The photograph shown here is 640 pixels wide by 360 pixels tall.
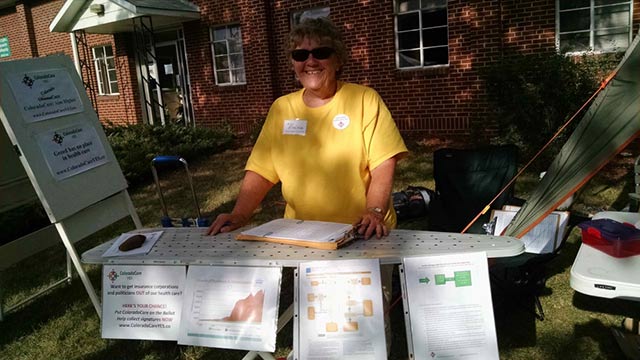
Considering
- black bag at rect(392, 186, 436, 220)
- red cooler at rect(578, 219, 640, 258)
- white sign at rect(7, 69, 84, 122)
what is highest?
white sign at rect(7, 69, 84, 122)

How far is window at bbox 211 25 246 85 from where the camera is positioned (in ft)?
36.1

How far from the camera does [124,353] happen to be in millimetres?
3117

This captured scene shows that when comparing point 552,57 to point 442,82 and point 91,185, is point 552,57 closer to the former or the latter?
point 442,82

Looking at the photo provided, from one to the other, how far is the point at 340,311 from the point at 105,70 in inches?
550

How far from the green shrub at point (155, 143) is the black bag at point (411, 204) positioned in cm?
467

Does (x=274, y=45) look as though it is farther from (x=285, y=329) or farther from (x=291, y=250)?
(x=291, y=250)

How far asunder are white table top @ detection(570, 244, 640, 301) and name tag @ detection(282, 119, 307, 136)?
51.1 inches

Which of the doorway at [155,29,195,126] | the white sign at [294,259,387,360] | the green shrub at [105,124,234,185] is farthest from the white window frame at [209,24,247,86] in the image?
the white sign at [294,259,387,360]

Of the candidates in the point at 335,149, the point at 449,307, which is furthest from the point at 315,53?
the point at 449,307

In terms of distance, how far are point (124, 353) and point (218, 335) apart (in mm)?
1753

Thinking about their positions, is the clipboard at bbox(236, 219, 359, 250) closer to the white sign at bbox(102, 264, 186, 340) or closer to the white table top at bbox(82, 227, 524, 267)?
the white table top at bbox(82, 227, 524, 267)

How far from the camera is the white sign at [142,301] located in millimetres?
1854

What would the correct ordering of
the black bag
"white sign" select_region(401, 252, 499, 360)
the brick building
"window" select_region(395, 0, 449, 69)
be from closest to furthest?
"white sign" select_region(401, 252, 499, 360)
the black bag
the brick building
"window" select_region(395, 0, 449, 69)

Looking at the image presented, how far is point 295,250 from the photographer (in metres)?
1.79
